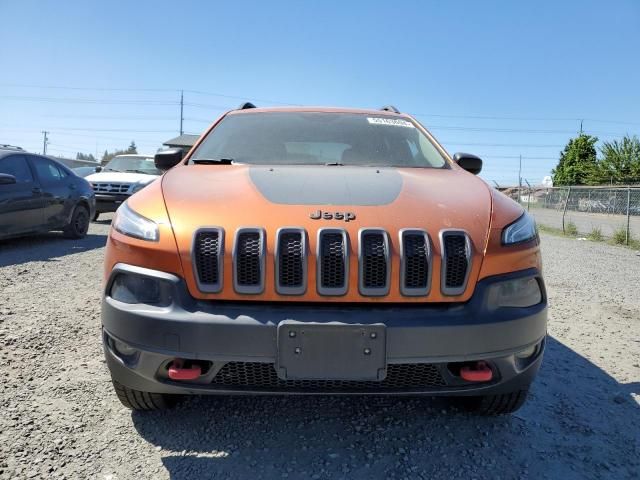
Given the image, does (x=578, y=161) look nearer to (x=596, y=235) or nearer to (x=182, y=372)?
(x=596, y=235)

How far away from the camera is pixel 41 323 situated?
3723mm

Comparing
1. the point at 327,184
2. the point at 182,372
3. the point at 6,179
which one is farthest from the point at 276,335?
the point at 6,179

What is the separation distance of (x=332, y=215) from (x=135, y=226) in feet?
2.86

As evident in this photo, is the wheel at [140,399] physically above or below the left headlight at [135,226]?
below

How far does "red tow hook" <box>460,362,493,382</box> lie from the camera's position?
6.37 feet

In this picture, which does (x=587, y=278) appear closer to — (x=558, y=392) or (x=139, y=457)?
(x=558, y=392)

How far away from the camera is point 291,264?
1.87 m

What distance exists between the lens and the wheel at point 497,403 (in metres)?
2.29

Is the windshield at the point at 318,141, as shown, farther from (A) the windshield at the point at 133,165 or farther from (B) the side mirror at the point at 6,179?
(A) the windshield at the point at 133,165

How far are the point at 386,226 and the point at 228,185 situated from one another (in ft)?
2.78

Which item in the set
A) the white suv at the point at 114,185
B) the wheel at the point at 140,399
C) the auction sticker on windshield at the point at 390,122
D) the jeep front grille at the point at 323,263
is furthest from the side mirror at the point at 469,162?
the white suv at the point at 114,185

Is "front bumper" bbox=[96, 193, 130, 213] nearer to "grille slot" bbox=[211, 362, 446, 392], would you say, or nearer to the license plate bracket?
"grille slot" bbox=[211, 362, 446, 392]

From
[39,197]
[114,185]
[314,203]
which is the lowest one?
[39,197]

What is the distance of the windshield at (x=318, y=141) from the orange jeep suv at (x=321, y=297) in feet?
3.04
